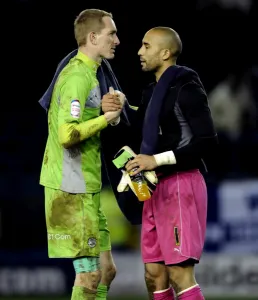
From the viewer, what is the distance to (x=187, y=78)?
7422 mm

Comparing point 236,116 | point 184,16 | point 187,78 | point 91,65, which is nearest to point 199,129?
point 187,78

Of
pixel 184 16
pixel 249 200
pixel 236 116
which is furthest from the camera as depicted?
pixel 184 16

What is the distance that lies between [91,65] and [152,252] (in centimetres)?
134

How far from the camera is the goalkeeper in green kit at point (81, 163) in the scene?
738 centimetres

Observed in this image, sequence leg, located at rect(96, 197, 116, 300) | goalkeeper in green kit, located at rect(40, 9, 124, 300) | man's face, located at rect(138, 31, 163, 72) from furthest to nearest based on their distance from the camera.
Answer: leg, located at rect(96, 197, 116, 300) < man's face, located at rect(138, 31, 163, 72) < goalkeeper in green kit, located at rect(40, 9, 124, 300)

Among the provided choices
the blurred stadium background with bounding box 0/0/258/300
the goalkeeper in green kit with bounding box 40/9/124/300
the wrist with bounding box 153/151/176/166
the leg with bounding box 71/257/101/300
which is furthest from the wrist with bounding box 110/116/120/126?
the blurred stadium background with bounding box 0/0/258/300

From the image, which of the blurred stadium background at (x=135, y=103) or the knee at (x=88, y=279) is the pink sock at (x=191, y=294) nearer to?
the knee at (x=88, y=279)

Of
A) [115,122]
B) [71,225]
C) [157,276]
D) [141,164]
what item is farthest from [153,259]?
[115,122]

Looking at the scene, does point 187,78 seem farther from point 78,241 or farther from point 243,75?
point 243,75

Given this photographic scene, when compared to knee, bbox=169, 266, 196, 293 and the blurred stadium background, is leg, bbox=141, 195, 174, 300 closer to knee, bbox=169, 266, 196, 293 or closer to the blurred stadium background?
knee, bbox=169, 266, 196, 293

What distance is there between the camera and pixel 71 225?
749 centimetres

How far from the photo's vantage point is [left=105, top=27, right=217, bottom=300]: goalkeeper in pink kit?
7.34 m

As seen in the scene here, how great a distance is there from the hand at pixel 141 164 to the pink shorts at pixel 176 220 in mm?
292

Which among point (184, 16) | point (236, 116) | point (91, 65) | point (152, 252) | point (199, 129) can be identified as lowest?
point (152, 252)
